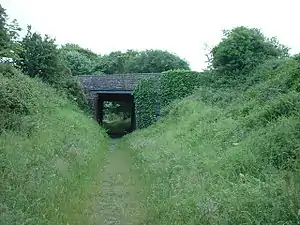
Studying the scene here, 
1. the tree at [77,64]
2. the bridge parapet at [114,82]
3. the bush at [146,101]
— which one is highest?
the tree at [77,64]

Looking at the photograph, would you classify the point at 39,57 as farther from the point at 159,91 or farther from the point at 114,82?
the point at 159,91

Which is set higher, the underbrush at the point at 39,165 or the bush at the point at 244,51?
the bush at the point at 244,51

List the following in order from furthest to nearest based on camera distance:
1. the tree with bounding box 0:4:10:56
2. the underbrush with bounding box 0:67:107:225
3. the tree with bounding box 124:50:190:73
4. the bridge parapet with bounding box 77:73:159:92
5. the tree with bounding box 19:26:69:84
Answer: the tree with bounding box 124:50:190:73 → the bridge parapet with bounding box 77:73:159:92 → the tree with bounding box 19:26:69:84 → the tree with bounding box 0:4:10:56 → the underbrush with bounding box 0:67:107:225

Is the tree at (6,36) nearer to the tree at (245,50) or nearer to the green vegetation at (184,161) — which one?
the green vegetation at (184,161)

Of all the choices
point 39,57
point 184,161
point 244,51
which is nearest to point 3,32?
point 184,161

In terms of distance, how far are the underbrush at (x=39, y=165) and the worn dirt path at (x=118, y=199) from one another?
1.10 feet

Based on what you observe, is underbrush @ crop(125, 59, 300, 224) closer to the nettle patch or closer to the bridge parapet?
the nettle patch

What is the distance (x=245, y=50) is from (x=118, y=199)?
1596 centimetres

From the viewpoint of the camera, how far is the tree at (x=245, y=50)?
24047mm

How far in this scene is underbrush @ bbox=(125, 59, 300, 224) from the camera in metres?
6.90

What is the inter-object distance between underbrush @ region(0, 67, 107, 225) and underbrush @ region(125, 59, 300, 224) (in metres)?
1.75

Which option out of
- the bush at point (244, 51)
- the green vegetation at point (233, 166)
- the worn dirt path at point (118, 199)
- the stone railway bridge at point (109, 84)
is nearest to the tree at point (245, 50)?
the bush at point (244, 51)

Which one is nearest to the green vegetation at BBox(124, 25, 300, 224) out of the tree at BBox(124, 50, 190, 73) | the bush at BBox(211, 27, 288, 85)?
the bush at BBox(211, 27, 288, 85)

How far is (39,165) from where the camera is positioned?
10.7m
